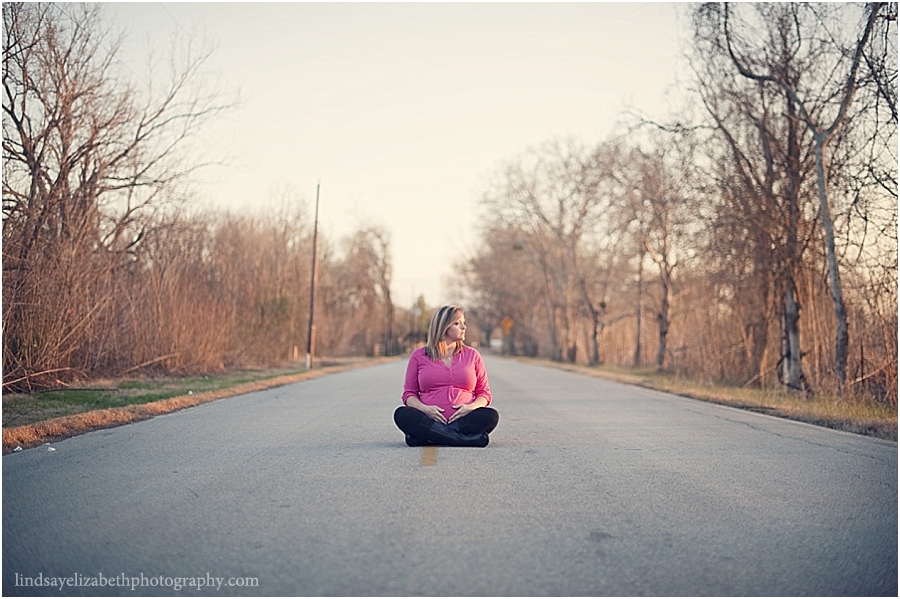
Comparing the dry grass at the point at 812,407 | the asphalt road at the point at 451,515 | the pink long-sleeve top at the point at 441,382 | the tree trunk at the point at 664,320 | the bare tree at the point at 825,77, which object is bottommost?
the asphalt road at the point at 451,515

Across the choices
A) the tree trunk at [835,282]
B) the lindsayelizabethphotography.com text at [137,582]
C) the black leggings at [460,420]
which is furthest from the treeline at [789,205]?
the lindsayelizabethphotography.com text at [137,582]

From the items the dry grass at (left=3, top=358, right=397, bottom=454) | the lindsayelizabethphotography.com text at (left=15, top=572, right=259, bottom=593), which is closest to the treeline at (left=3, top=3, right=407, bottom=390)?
the dry grass at (left=3, top=358, right=397, bottom=454)

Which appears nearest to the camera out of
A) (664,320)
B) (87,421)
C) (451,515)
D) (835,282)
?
(451,515)

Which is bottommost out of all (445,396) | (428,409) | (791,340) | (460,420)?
(460,420)

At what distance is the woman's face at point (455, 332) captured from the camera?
874 centimetres

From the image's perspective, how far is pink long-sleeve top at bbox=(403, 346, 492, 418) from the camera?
8.72 m

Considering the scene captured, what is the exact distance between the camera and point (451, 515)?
18.3 feet

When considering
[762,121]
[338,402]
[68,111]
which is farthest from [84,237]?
[762,121]

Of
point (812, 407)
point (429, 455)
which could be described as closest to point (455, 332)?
point (429, 455)

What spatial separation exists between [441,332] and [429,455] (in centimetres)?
131

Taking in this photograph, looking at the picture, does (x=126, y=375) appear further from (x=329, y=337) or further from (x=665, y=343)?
(x=329, y=337)

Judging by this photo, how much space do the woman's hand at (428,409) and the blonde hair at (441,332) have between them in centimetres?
49

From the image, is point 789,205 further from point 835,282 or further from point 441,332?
point 441,332

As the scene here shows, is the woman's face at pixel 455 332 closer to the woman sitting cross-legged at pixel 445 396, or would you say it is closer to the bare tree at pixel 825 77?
the woman sitting cross-legged at pixel 445 396
